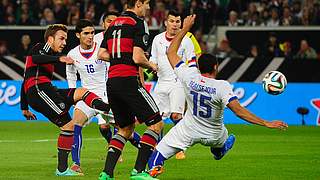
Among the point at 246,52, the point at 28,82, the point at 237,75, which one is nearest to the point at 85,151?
the point at 28,82

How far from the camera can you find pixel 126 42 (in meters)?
11.6

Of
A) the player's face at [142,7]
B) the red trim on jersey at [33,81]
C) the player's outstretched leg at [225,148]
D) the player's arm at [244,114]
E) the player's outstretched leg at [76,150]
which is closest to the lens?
the player's arm at [244,114]

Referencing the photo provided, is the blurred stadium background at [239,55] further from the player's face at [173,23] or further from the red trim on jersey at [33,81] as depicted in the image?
the red trim on jersey at [33,81]

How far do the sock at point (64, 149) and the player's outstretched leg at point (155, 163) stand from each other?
1.50 metres

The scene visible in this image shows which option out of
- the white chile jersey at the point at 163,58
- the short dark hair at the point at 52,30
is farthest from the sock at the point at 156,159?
the white chile jersey at the point at 163,58

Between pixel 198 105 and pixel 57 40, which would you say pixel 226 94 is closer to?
pixel 198 105

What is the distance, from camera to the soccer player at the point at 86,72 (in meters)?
14.0

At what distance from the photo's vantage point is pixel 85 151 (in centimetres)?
1680

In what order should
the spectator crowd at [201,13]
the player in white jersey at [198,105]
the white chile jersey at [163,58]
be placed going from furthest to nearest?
the spectator crowd at [201,13], the white chile jersey at [163,58], the player in white jersey at [198,105]

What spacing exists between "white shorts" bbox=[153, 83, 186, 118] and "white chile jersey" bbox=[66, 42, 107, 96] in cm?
154

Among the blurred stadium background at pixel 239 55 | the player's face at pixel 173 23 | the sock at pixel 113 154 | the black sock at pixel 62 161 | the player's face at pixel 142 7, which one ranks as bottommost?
the blurred stadium background at pixel 239 55

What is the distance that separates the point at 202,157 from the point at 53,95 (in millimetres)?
3660

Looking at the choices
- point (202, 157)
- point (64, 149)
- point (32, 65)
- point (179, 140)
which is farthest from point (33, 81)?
point (202, 157)

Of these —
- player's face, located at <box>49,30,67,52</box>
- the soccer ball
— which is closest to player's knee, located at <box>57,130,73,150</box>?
player's face, located at <box>49,30,67,52</box>
